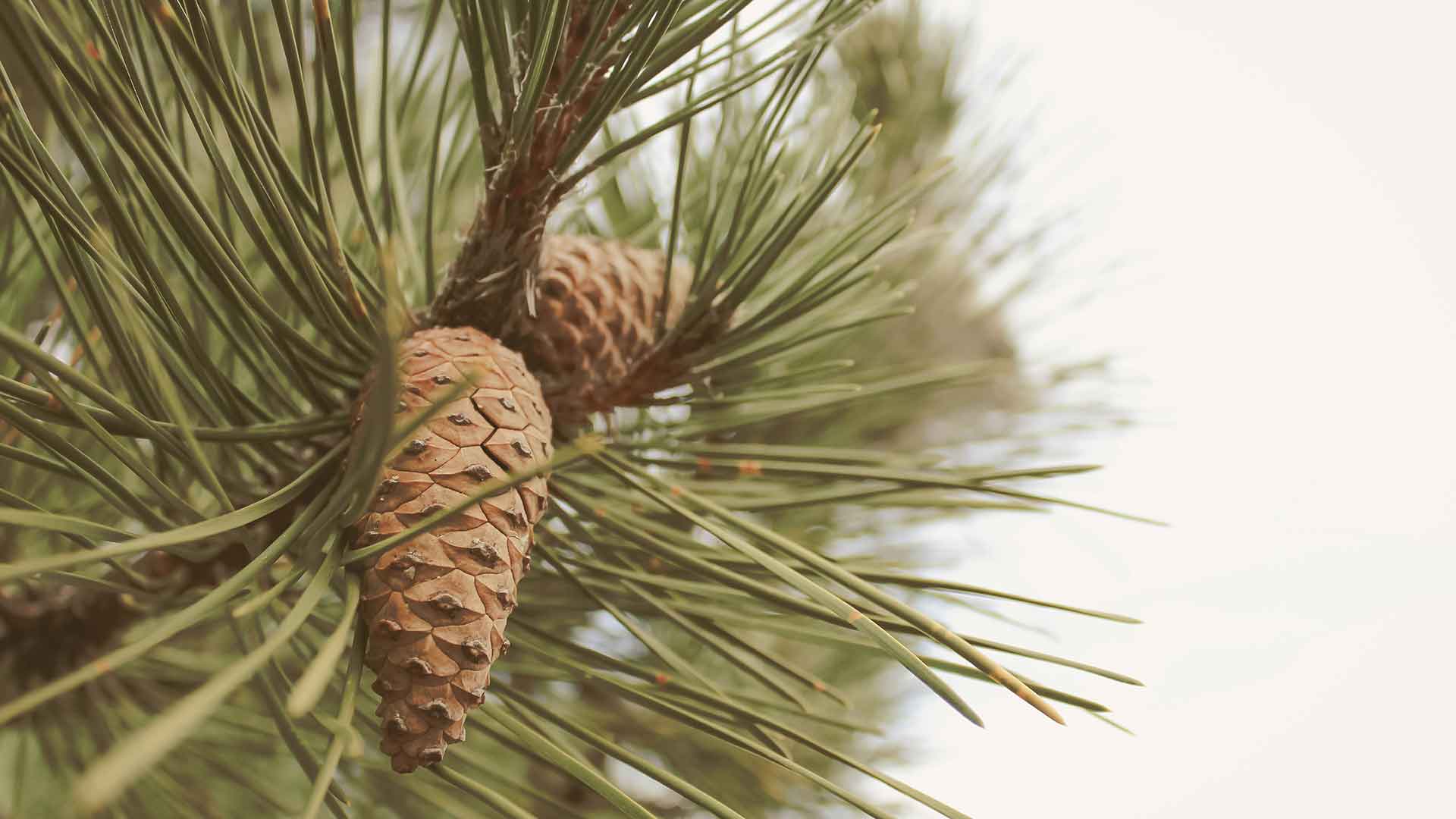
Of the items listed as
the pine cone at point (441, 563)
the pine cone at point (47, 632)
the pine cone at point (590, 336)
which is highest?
the pine cone at point (590, 336)

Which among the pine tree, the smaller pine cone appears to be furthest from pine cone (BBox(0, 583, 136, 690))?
the smaller pine cone

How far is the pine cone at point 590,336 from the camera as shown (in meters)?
0.27

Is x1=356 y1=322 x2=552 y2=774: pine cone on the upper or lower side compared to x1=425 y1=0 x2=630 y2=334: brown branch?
lower

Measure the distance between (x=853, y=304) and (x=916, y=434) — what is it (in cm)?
31

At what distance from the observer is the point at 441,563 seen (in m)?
0.19

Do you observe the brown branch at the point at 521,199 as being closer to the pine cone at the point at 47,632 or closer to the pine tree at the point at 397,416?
the pine tree at the point at 397,416

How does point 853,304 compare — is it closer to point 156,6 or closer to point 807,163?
point 807,163

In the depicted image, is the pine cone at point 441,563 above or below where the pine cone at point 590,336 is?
below

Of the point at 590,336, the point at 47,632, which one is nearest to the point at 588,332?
the point at 590,336

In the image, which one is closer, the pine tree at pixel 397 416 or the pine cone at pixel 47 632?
the pine tree at pixel 397 416

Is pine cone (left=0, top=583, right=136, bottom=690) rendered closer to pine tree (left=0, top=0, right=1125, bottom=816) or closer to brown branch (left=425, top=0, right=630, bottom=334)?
pine tree (left=0, top=0, right=1125, bottom=816)

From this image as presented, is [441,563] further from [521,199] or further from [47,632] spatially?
[47,632]

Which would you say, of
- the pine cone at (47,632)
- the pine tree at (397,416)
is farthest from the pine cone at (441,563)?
the pine cone at (47,632)

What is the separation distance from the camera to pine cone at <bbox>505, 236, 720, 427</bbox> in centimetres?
27
